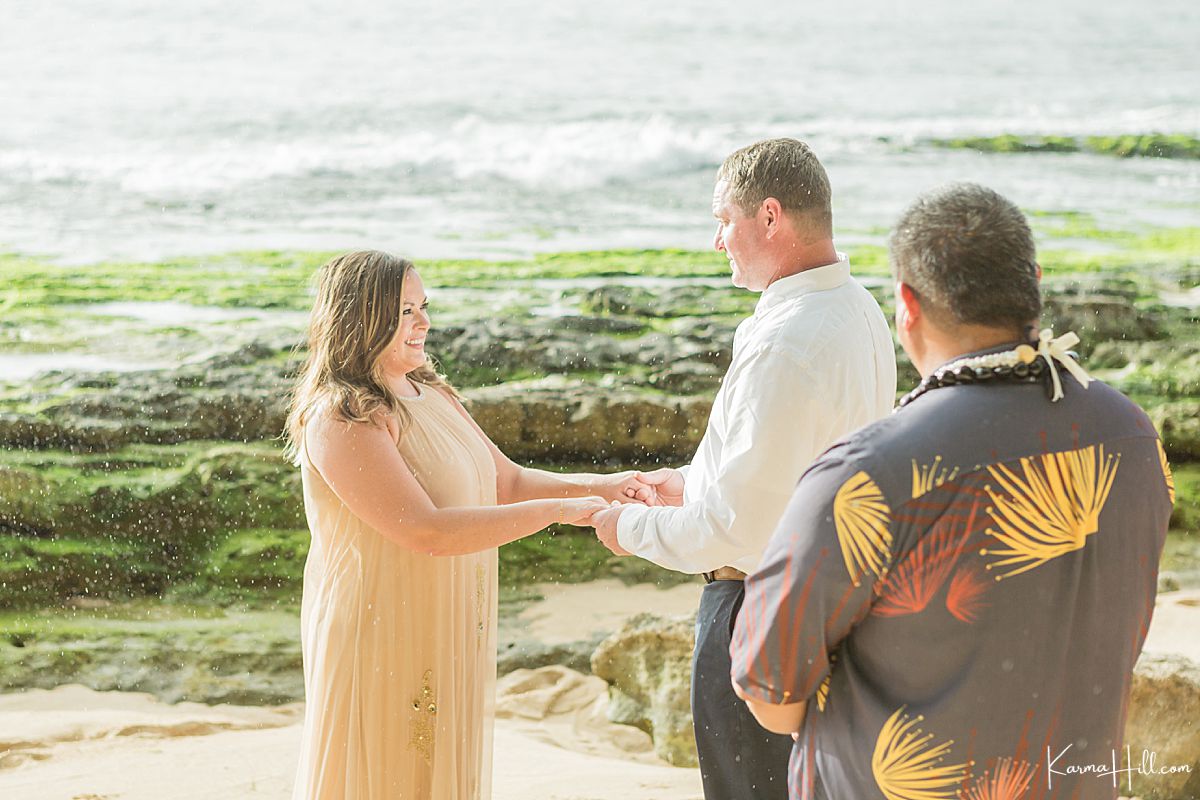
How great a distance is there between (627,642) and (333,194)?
7.80 metres

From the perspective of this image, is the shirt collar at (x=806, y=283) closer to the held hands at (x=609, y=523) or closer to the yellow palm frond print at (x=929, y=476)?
the held hands at (x=609, y=523)

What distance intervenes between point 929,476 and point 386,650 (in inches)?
58.0

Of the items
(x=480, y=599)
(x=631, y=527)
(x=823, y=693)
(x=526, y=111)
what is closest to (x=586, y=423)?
(x=526, y=111)

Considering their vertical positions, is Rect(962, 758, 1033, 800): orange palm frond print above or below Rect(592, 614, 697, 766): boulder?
above

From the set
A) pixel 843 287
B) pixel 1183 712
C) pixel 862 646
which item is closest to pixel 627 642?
pixel 1183 712

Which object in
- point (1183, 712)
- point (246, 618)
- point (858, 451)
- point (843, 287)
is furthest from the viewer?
point (246, 618)

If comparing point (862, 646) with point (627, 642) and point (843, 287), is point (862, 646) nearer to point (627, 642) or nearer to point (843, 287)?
point (843, 287)

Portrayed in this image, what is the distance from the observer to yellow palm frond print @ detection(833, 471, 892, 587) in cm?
143

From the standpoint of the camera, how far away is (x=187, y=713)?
5.82 meters

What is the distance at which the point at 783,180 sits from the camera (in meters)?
2.34

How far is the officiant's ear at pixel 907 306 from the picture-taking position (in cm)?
153

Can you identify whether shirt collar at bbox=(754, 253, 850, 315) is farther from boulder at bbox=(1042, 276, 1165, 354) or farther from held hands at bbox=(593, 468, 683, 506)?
boulder at bbox=(1042, 276, 1165, 354)

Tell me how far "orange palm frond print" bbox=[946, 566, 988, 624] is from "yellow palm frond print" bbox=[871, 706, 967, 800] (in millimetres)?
153

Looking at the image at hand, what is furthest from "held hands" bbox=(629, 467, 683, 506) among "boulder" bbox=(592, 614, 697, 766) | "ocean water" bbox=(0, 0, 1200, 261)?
"ocean water" bbox=(0, 0, 1200, 261)
